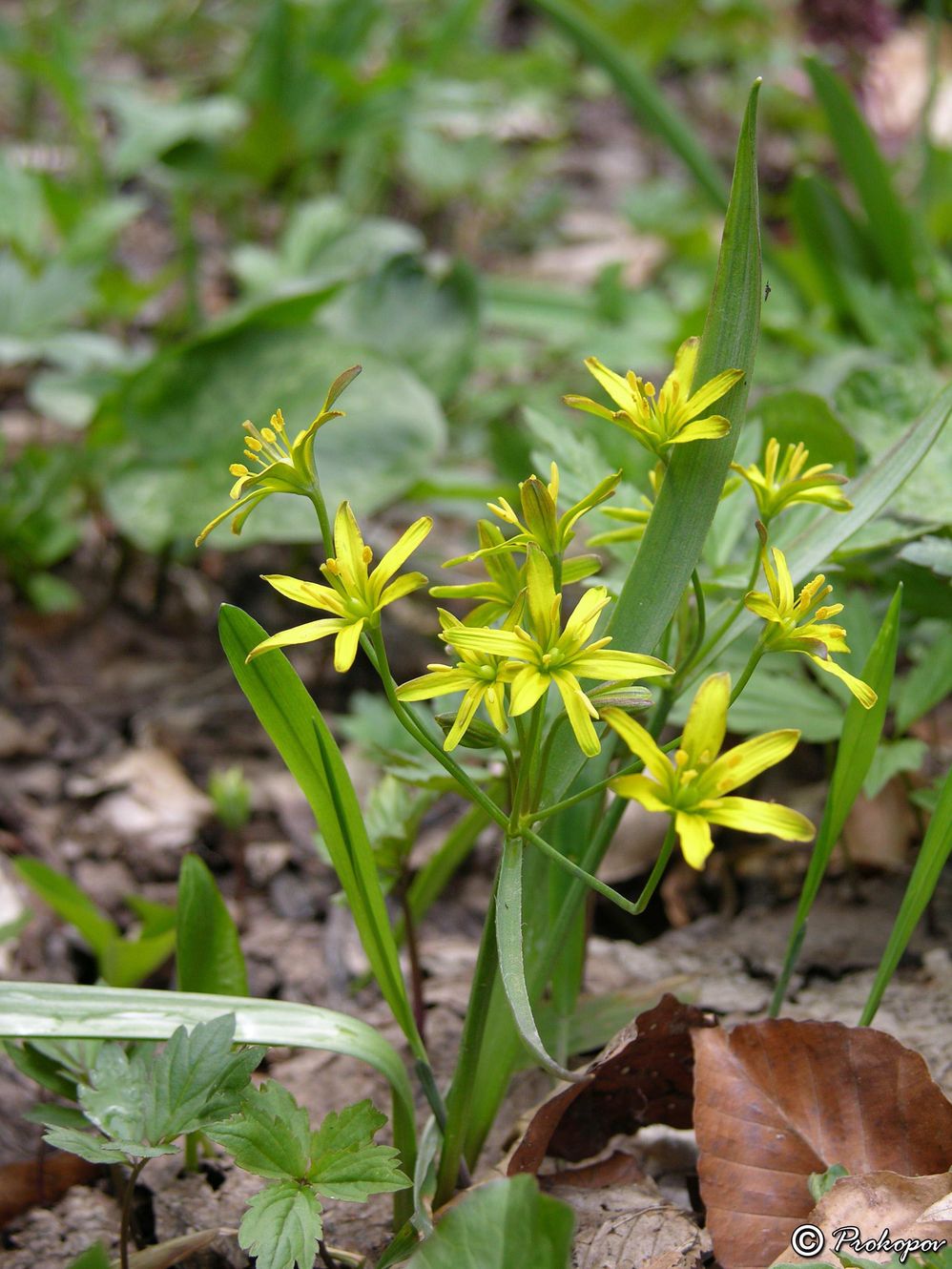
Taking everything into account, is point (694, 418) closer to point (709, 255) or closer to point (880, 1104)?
point (880, 1104)

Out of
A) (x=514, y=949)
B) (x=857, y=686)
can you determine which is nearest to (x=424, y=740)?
(x=514, y=949)

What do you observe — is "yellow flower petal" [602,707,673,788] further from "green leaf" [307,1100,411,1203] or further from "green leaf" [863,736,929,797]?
"green leaf" [863,736,929,797]

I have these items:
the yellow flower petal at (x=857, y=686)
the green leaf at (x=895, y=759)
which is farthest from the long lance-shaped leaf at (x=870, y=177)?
the yellow flower petal at (x=857, y=686)

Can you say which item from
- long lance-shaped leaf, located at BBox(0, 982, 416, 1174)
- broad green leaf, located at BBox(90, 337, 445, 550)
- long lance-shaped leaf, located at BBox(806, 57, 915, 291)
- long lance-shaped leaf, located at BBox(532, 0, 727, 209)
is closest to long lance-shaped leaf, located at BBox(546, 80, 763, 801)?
long lance-shaped leaf, located at BBox(0, 982, 416, 1174)

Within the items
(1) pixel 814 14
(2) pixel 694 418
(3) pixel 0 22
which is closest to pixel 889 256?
(1) pixel 814 14

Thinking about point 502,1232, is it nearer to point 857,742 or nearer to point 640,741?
point 640,741

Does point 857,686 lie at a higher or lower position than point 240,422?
higher
